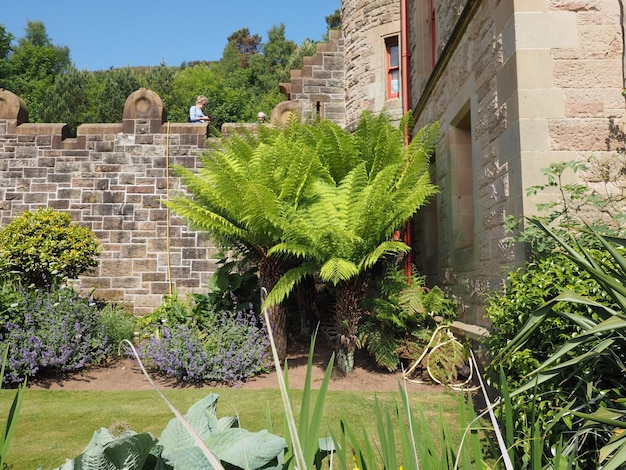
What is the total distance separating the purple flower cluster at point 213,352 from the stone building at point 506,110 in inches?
95.2

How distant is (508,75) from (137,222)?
741cm

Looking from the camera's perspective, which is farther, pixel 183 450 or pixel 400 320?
pixel 400 320

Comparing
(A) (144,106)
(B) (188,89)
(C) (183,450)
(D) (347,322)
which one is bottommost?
(D) (347,322)

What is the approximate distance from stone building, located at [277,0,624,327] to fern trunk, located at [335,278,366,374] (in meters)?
1.17

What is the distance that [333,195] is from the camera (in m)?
6.04

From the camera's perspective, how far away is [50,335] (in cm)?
632

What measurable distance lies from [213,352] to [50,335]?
199 cm

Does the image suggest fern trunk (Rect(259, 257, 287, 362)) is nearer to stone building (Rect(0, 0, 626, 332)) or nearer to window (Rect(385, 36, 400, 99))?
stone building (Rect(0, 0, 626, 332))

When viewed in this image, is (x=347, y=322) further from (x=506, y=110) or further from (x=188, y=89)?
(x=188, y=89)

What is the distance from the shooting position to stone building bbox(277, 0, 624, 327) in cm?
397

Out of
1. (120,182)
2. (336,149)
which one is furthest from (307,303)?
(120,182)

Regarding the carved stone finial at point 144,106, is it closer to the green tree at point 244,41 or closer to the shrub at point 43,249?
the shrub at point 43,249

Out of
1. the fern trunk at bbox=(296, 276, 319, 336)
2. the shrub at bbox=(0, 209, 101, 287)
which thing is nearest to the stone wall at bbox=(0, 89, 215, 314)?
the shrub at bbox=(0, 209, 101, 287)

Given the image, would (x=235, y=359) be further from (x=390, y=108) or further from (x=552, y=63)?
(x=390, y=108)
